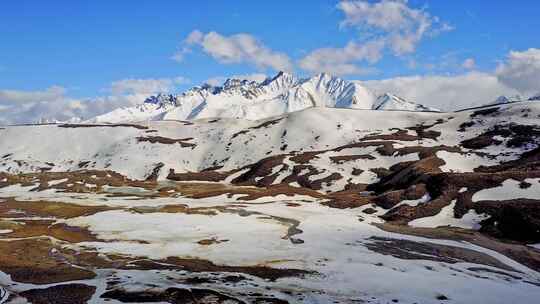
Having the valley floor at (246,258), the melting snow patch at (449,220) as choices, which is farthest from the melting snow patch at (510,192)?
the valley floor at (246,258)

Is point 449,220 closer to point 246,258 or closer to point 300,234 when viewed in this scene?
point 300,234

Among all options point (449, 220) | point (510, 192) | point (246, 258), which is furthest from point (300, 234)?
point (510, 192)

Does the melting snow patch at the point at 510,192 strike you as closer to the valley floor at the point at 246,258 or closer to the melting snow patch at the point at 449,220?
the melting snow patch at the point at 449,220

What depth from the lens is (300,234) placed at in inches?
2712

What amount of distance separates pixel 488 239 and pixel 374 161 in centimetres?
8004

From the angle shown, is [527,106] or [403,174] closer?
[403,174]

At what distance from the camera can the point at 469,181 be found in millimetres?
91562

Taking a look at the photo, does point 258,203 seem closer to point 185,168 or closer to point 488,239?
point 488,239

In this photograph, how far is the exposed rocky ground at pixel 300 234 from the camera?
4209 centimetres

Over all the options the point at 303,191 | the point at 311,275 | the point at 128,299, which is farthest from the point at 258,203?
the point at 128,299

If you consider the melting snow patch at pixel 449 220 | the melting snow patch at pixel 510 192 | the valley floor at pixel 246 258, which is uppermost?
the melting snow patch at pixel 510 192

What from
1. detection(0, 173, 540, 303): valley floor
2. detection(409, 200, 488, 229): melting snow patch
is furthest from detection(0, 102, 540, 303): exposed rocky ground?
detection(409, 200, 488, 229): melting snow patch

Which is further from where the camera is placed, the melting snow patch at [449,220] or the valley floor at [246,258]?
the melting snow patch at [449,220]

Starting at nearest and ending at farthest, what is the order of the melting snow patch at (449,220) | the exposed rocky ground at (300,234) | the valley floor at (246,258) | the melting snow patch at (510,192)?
the valley floor at (246,258)
the exposed rocky ground at (300,234)
the melting snow patch at (449,220)
the melting snow patch at (510,192)
